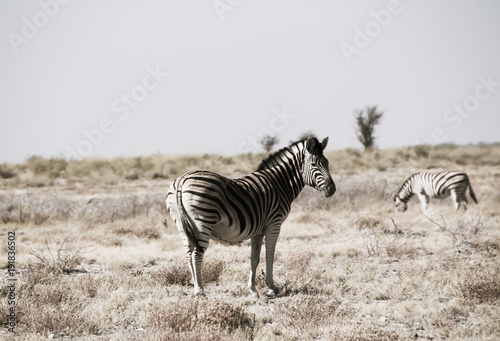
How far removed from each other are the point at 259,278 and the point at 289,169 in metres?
1.71

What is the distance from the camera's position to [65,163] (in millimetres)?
32875

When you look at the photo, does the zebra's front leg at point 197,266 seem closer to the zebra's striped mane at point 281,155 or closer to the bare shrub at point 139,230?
the zebra's striped mane at point 281,155

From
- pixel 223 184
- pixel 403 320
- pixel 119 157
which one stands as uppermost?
pixel 119 157

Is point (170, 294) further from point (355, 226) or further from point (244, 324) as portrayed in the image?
point (355, 226)

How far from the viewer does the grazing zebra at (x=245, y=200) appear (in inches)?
209

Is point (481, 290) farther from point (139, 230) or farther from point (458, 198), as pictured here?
point (458, 198)

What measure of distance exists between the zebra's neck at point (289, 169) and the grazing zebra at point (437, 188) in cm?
956

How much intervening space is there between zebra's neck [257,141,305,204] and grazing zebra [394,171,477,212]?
9.56 metres

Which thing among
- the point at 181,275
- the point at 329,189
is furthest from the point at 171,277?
the point at 329,189

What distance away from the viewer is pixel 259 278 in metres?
6.69

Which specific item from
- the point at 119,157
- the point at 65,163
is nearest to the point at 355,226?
the point at 65,163

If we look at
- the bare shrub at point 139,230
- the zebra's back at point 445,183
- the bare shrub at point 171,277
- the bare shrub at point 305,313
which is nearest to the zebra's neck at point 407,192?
the zebra's back at point 445,183

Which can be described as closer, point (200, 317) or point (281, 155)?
point (200, 317)

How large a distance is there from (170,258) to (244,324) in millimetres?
4022
